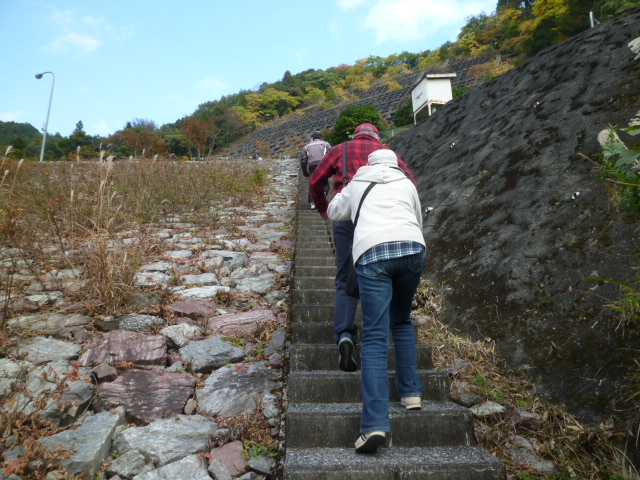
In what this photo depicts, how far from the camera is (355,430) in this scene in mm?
Result: 2262

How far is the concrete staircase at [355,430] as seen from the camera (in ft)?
6.27

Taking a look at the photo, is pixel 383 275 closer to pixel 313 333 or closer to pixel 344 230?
pixel 344 230

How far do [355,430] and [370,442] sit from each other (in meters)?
0.29

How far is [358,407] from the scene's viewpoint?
2457 millimetres

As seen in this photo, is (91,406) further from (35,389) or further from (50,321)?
(50,321)

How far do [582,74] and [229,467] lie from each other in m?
5.85

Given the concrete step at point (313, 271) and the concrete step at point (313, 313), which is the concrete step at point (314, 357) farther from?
the concrete step at point (313, 271)

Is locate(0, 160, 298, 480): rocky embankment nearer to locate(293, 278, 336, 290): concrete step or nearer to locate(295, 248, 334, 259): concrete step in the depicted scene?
locate(293, 278, 336, 290): concrete step

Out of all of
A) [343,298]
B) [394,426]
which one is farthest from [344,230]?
[394,426]

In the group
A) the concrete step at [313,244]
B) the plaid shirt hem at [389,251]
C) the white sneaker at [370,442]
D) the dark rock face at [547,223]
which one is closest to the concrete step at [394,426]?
the white sneaker at [370,442]

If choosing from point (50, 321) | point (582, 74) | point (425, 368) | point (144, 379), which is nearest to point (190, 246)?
point (50, 321)

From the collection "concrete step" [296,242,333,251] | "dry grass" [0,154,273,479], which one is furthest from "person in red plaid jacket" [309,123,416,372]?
"concrete step" [296,242,333,251]

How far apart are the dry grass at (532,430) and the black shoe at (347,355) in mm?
874

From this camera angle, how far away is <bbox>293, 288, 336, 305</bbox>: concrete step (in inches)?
158
